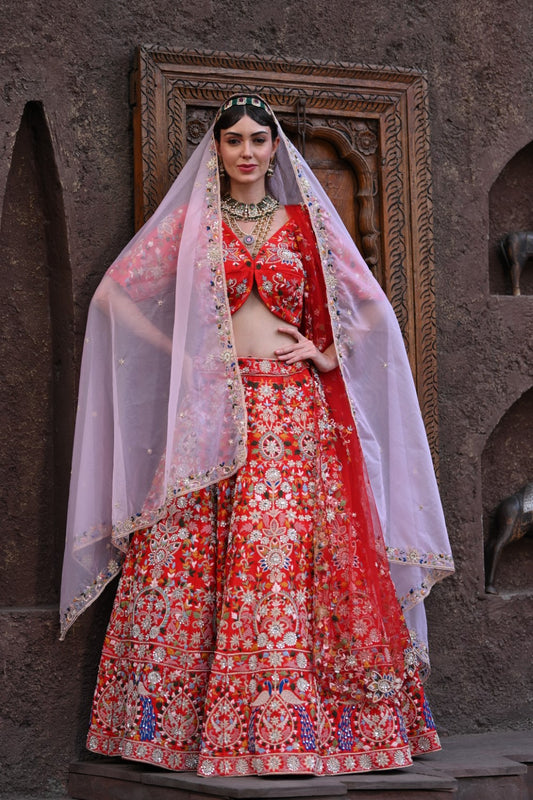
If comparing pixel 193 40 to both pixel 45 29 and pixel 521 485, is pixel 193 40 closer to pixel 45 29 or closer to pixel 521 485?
pixel 45 29

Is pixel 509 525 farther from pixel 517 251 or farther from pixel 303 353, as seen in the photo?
pixel 303 353

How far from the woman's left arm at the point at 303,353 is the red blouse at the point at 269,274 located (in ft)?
0.15

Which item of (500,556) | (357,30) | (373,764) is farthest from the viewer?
(500,556)

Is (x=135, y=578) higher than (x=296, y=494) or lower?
lower

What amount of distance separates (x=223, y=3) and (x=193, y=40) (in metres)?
0.17

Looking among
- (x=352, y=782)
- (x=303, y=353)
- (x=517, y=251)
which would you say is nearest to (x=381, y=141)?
(x=517, y=251)

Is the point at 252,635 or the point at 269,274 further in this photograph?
the point at 269,274

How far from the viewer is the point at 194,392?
351 centimetres

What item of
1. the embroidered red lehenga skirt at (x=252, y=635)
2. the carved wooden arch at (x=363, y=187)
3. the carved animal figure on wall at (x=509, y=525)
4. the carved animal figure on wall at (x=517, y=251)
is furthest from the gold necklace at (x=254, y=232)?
the carved animal figure on wall at (x=509, y=525)

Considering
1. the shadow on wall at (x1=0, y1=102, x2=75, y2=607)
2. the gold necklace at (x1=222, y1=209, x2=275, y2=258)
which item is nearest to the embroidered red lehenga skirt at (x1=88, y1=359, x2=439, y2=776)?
the gold necklace at (x1=222, y1=209, x2=275, y2=258)

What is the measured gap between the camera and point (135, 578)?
138 inches

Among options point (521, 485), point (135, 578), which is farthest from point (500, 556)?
point (135, 578)

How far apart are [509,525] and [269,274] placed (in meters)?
1.40

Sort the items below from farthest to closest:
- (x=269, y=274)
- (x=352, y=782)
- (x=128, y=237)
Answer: (x=128, y=237) < (x=269, y=274) < (x=352, y=782)
